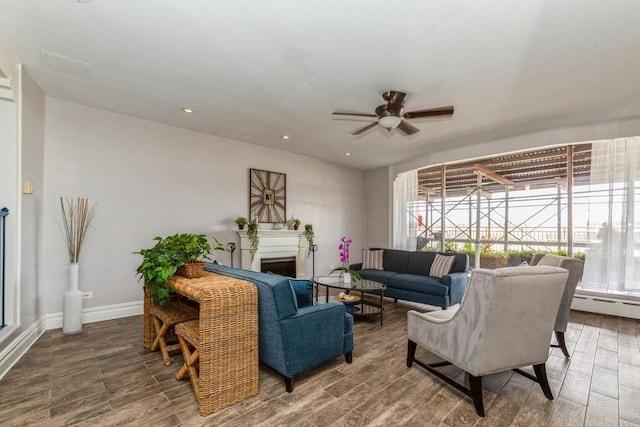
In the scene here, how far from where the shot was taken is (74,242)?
3.52m

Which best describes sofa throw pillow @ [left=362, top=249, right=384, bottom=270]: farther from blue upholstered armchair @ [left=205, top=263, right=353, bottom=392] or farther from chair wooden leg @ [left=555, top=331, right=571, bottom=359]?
blue upholstered armchair @ [left=205, top=263, right=353, bottom=392]

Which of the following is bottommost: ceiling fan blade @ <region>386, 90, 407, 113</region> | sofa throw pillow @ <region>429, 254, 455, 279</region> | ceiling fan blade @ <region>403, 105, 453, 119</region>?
sofa throw pillow @ <region>429, 254, 455, 279</region>

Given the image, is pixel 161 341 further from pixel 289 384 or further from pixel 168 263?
pixel 289 384

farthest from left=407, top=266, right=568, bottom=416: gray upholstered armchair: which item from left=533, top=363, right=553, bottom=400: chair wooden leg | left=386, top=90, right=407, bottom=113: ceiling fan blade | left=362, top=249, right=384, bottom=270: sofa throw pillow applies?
left=362, top=249, right=384, bottom=270: sofa throw pillow

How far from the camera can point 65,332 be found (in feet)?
10.9

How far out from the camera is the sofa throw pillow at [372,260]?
5593mm

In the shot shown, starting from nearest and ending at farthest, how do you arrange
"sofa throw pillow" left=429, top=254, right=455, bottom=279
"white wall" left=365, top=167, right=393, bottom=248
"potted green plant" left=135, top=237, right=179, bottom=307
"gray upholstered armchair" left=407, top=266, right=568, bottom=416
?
"gray upholstered armchair" left=407, top=266, right=568, bottom=416, "potted green plant" left=135, top=237, right=179, bottom=307, "sofa throw pillow" left=429, top=254, right=455, bottom=279, "white wall" left=365, top=167, right=393, bottom=248

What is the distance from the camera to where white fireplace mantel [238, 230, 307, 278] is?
503 cm

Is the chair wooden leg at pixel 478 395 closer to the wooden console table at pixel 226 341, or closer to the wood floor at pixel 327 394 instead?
the wood floor at pixel 327 394

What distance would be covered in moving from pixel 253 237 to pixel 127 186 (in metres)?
1.98

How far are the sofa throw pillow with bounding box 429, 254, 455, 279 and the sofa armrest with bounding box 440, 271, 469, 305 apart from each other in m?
0.15

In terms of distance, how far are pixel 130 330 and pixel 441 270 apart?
441 cm

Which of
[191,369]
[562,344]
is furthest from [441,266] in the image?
[191,369]

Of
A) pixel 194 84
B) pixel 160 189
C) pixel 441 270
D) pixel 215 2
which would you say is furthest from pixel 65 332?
pixel 441 270
